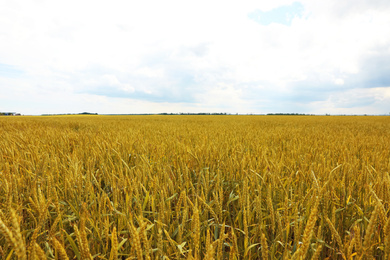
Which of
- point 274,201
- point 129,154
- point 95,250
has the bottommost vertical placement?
point 95,250

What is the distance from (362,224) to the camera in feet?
3.66

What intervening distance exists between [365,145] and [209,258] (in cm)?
400

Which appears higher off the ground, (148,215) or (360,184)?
(360,184)

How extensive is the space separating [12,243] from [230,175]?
4.88ft

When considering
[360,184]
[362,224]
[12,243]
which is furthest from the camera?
[360,184]

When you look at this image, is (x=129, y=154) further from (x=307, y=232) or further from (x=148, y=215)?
(x=307, y=232)

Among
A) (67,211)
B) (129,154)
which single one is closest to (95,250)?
(67,211)

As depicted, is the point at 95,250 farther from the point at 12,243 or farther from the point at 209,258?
the point at 209,258

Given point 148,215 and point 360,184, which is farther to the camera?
point 360,184

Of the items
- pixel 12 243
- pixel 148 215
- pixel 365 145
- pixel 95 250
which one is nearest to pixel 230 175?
pixel 148 215

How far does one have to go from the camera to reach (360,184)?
4.94 feet

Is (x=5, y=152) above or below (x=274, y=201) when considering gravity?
above

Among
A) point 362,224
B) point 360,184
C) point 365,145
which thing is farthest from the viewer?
point 365,145

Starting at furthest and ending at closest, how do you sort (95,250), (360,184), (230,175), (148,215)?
(230,175), (360,184), (148,215), (95,250)
